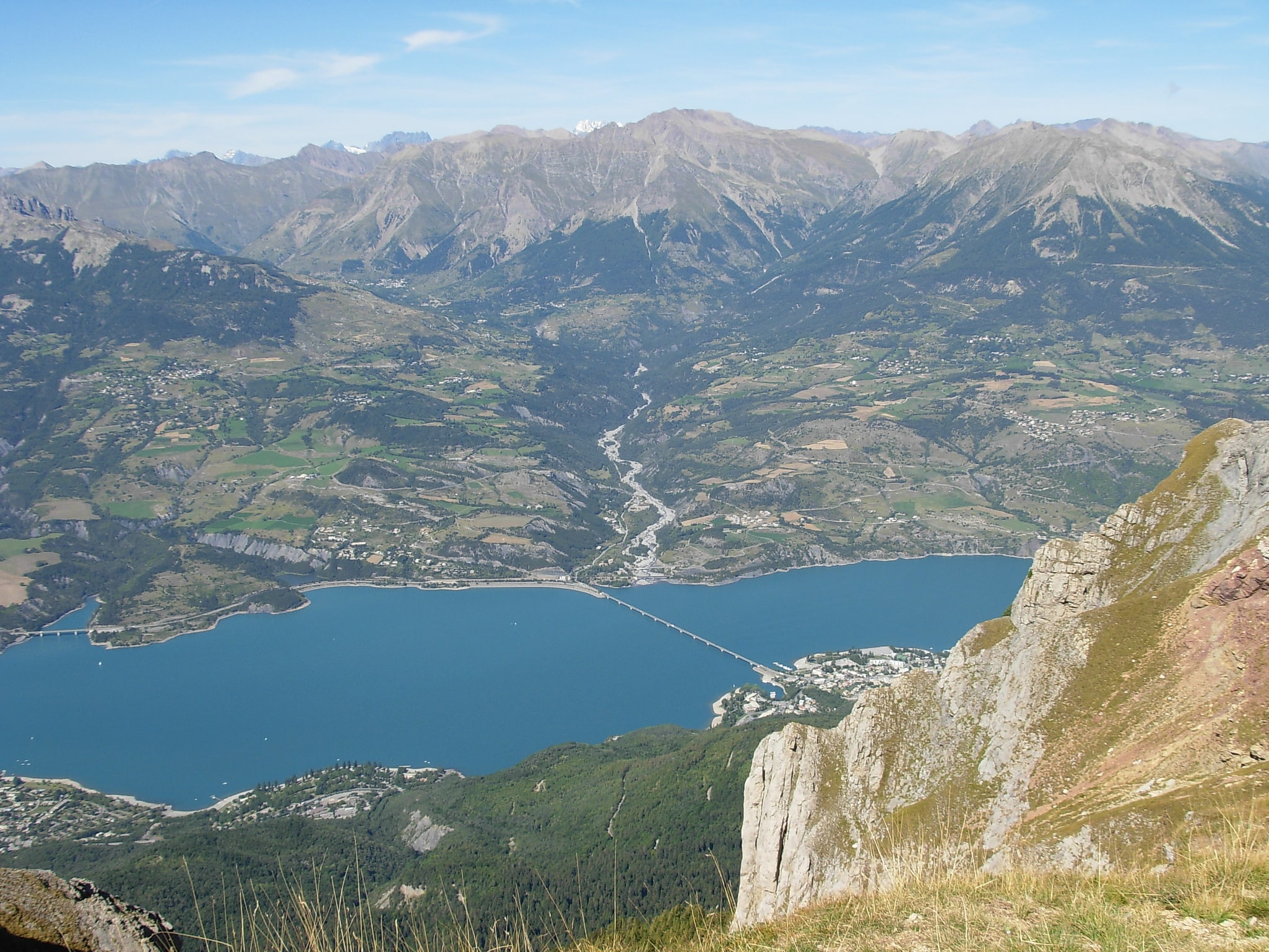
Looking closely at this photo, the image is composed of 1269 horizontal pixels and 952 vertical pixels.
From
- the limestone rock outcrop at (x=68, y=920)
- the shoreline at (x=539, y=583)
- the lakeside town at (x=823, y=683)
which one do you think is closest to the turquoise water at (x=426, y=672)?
the shoreline at (x=539, y=583)

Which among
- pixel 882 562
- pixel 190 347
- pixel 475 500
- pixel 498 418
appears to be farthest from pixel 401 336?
pixel 882 562

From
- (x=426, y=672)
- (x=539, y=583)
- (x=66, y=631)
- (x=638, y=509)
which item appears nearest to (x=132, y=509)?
(x=66, y=631)

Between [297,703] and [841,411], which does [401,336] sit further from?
[297,703]

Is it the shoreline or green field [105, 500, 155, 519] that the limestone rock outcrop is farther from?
green field [105, 500, 155, 519]

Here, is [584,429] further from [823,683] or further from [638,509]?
[823,683]

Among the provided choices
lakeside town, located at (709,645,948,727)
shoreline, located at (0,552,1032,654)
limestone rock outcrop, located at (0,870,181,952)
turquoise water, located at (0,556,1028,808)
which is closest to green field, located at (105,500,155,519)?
shoreline, located at (0,552,1032,654)

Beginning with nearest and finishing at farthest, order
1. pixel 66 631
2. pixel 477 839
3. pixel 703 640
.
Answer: pixel 477 839 → pixel 703 640 → pixel 66 631
